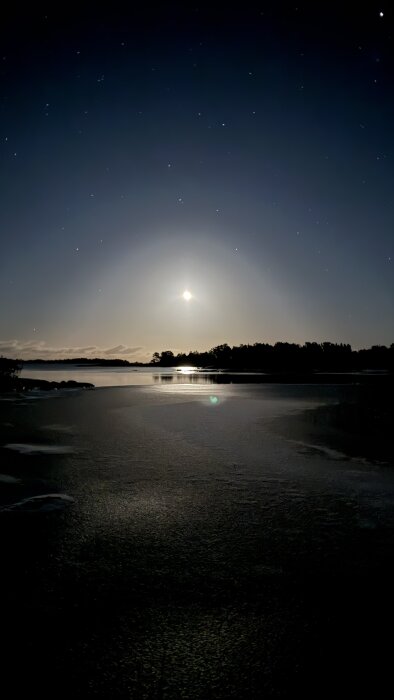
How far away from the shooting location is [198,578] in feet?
15.3

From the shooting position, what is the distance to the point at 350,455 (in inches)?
451

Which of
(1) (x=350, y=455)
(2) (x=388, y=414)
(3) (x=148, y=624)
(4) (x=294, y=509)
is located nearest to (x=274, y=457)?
(1) (x=350, y=455)

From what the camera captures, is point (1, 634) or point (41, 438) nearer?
point (1, 634)

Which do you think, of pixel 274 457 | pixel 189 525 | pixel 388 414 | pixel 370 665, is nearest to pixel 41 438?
pixel 274 457

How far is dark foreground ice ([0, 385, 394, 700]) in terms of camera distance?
3.24m

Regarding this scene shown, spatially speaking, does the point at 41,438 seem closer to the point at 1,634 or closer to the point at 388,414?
the point at 1,634

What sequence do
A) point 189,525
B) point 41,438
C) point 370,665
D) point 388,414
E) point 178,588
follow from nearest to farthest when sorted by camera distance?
1. point 370,665
2. point 178,588
3. point 189,525
4. point 41,438
5. point 388,414

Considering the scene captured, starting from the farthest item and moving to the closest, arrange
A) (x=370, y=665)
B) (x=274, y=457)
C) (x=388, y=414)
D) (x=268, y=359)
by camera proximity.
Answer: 1. (x=268, y=359)
2. (x=388, y=414)
3. (x=274, y=457)
4. (x=370, y=665)

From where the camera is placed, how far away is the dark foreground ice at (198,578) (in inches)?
128

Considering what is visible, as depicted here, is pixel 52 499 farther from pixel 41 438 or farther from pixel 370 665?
pixel 41 438

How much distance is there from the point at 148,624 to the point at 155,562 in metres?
1.23

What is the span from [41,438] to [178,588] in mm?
10891

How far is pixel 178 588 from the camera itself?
4438 millimetres

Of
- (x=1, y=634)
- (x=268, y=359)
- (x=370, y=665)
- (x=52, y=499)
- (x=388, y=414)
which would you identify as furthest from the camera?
(x=268, y=359)
